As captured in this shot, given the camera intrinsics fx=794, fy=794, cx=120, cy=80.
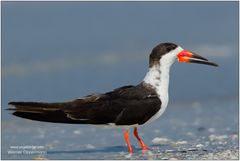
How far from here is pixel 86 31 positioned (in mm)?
18047

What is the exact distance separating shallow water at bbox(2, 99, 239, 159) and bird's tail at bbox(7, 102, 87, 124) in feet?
1.30

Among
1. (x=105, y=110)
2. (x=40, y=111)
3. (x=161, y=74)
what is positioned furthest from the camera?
(x=161, y=74)

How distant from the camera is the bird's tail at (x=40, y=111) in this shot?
802 centimetres

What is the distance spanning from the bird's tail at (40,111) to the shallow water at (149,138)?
1.30 ft

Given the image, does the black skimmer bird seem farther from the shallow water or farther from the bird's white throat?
the shallow water

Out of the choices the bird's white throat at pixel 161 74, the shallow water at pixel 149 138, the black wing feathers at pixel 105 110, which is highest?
the bird's white throat at pixel 161 74

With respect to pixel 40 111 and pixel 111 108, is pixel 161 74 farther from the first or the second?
pixel 40 111

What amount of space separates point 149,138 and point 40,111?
6.83ft

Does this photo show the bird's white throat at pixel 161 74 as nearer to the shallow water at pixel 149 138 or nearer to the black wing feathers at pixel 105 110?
the black wing feathers at pixel 105 110

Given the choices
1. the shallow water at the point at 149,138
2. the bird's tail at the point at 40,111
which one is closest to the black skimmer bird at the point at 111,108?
the bird's tail at the point at 40,111

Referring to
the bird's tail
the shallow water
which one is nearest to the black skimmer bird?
the bird's tail

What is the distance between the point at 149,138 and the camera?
9766 mm

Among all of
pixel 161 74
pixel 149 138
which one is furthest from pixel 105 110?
pixel 149 138

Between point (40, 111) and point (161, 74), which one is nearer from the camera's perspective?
point (40, 111)
